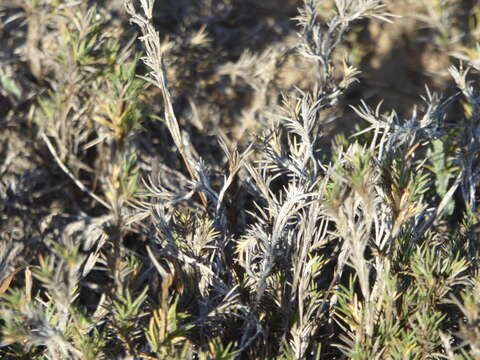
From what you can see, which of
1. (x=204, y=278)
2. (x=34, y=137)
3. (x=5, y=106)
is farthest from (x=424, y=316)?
(x=5, y=106)

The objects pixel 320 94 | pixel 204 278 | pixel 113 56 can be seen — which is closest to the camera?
pixel 204 278

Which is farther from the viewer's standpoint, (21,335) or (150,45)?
(150,45)

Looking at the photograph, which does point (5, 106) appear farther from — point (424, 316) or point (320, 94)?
point (424, 316)

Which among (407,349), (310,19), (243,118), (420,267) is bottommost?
(243,118)

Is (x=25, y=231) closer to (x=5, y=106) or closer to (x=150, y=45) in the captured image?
(x=5, y=106)

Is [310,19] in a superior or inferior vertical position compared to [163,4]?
superior

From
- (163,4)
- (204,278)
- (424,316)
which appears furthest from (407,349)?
(163,4)

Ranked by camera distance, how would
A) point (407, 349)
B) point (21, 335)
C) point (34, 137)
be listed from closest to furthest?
point (21, 335) < point (407, 349) < point (34, 137)
